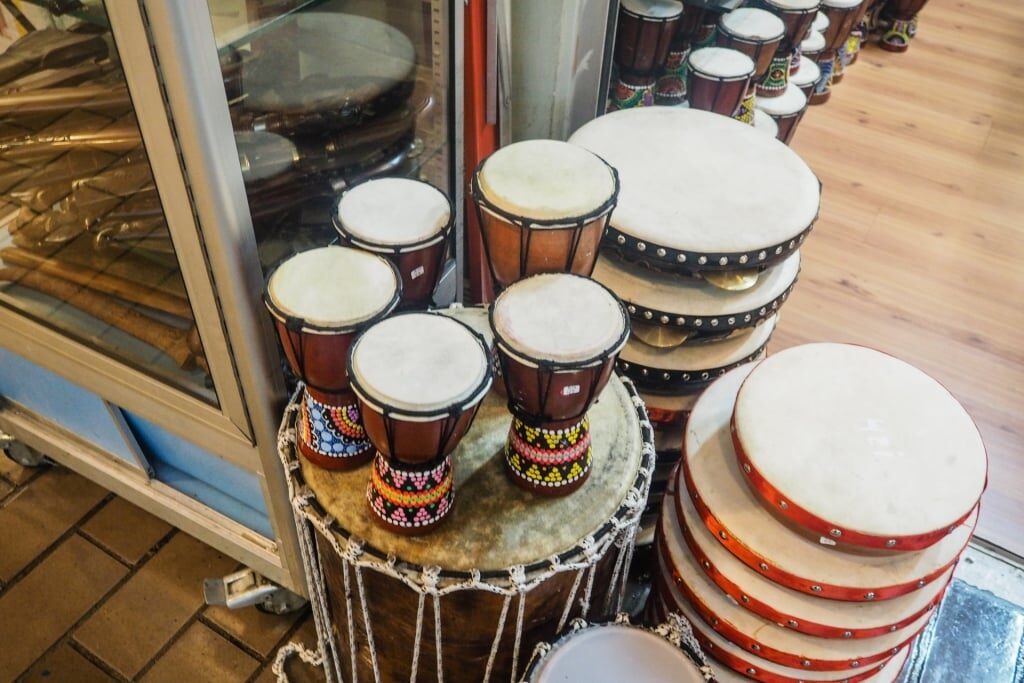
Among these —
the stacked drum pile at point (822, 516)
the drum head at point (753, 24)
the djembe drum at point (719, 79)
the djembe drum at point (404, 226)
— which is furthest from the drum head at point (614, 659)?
the drum head at point (753, 24)

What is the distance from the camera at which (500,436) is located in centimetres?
148

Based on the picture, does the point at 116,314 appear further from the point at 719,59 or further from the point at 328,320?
the point at 719,59

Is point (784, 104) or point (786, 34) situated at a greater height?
point (786, 34)

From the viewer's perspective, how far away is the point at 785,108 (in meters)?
2.79

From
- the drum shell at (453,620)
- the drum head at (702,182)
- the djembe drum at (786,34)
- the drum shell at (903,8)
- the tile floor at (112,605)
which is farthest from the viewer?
the drum shell at (903,8)

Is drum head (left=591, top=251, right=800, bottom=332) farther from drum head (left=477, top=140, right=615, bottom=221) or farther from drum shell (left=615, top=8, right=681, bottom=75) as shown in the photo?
drum shell (left=615, top=8, right=681, bottom=75)

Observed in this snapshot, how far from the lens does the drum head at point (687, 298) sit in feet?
5.66

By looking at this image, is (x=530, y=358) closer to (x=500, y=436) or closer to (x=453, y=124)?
(x=500, y=436)

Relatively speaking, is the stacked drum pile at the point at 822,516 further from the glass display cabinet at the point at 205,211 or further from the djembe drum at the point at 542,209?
the glass display cabinet at the point at 205,211

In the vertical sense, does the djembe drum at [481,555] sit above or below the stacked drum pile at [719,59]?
below

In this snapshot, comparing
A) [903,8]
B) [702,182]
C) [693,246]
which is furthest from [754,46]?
[903,8]

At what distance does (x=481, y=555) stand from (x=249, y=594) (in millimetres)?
939

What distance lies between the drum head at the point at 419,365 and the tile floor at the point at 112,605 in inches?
43.8

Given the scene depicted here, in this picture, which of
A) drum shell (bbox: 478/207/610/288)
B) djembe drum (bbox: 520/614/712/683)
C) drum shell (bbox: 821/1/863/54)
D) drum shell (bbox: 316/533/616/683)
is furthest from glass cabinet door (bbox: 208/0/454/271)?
drum shell (bbox: 821/1/863/54)
